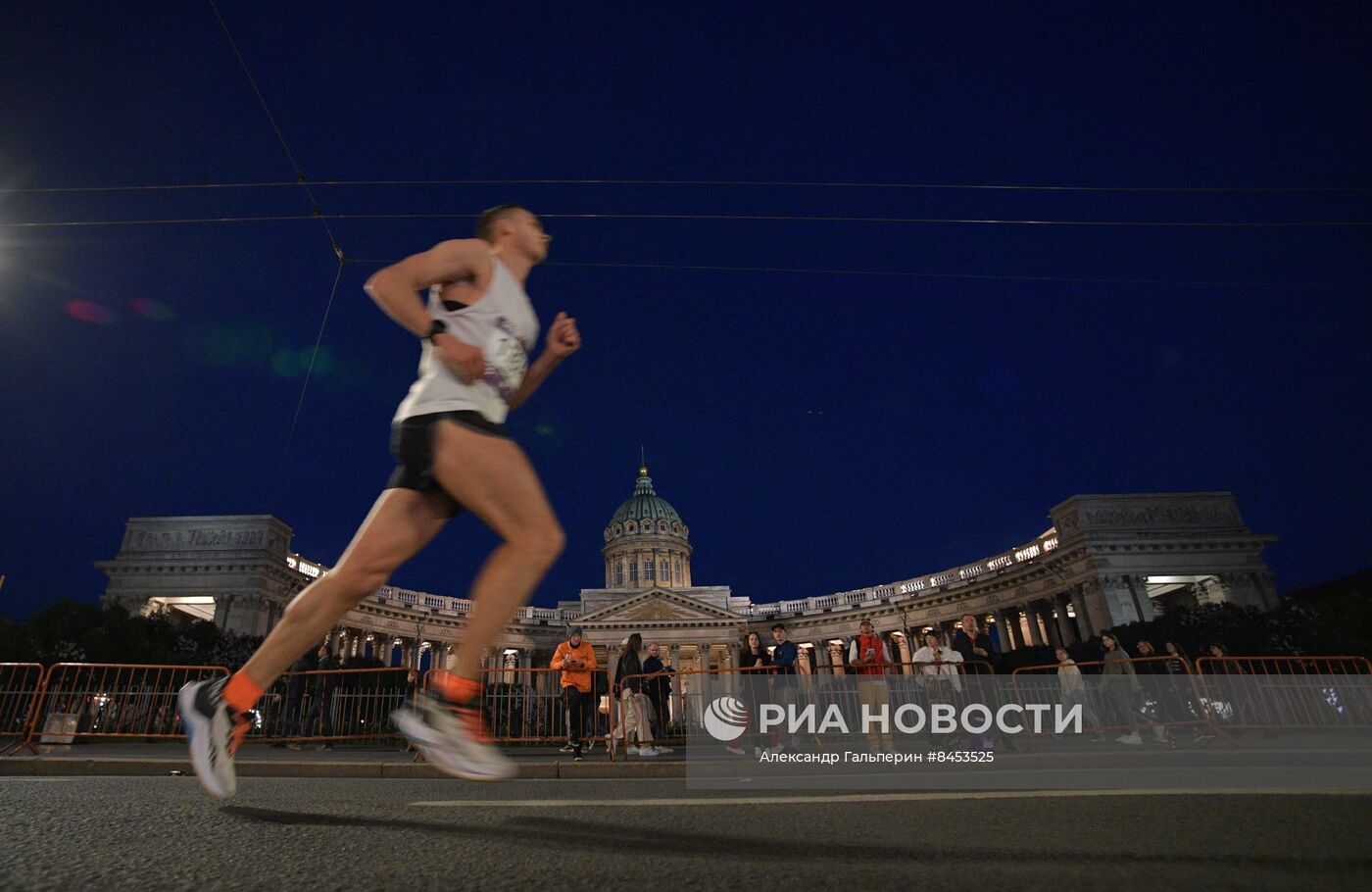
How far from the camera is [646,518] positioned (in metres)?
76.9

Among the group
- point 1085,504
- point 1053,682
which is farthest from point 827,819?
point 1085,504

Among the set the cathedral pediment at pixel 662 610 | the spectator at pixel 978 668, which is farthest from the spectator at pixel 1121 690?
the cathedral pediment at pixel 662 610

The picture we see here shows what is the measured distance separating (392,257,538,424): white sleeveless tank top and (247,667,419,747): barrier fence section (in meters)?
10.7

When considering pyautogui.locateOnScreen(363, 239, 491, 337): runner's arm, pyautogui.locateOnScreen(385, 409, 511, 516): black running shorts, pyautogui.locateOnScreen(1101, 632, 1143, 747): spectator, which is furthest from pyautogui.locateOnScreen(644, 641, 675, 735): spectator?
pyautogui.locateOnScreen(363, 239, 491, 337): runner's arm

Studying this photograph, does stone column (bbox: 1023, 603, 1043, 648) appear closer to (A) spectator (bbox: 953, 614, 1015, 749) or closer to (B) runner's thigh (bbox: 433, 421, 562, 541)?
(A) spectator (bbox: 953, 614, 1015, 749)

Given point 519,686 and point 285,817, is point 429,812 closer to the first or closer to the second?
point 285,817

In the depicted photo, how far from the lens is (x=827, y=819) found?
2.35m

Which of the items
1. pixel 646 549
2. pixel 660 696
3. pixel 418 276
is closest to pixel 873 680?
pixel 660 696

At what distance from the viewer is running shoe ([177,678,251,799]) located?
2070 mm

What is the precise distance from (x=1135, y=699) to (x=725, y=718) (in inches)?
259

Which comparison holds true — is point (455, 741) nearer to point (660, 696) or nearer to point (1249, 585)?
point (660, 696)

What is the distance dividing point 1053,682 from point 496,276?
536 inches

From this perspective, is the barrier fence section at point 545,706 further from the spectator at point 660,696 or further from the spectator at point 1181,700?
the spectator at point 1181,700

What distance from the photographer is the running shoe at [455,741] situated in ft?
6.57
